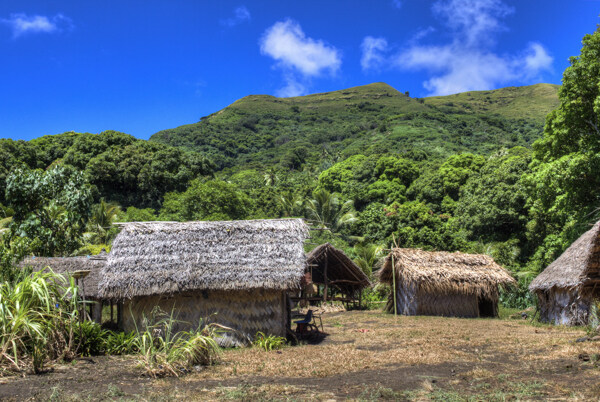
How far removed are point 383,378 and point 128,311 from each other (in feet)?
23.9

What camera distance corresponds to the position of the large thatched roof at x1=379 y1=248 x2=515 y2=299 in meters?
18.7

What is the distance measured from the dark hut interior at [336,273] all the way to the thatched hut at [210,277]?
933 centimetres

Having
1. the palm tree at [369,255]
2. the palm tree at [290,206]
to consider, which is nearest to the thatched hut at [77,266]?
the palm tree at [369,255]

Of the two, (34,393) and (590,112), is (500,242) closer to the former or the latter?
(590,112)

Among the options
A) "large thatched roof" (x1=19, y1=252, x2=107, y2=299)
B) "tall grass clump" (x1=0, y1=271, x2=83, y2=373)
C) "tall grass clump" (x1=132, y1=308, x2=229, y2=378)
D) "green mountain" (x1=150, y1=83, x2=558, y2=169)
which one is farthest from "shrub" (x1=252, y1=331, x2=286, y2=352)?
"green mountain" (x1=150, y1=83, x2=558, y2=169)

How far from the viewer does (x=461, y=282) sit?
62.3 feet

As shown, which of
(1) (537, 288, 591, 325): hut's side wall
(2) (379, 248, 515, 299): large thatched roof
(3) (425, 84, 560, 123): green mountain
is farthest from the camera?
(3) (425, 84, 560, 123): green mountain

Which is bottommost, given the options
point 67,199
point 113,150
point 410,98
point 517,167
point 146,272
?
point 146,272

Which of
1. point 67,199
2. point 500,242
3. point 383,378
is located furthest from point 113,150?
point 383,378

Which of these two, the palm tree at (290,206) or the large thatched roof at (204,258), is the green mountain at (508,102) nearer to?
the palm tree at (290,206)

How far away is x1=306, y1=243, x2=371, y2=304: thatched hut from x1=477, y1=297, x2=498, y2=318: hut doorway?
5092 mm

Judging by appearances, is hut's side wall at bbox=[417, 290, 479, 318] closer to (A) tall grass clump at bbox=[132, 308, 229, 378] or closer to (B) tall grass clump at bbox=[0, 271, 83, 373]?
(A) tall grass clump at bbox=[132, 308, 229, 378]

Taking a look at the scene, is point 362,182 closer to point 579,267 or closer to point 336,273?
point 336,273

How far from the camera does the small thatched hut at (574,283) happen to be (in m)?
13.6
